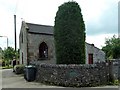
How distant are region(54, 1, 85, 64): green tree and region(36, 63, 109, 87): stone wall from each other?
1501mm

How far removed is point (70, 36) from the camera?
1755 centimetres

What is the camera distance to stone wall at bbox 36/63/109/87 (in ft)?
52.2

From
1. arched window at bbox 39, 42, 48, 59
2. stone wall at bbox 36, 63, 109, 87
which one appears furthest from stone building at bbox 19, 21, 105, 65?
stone wall at bbox 36, 63, 109, 87

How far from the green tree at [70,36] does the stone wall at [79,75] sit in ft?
4.92

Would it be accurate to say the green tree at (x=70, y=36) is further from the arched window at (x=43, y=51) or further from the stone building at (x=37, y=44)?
the arched window at (x=43, y=51)

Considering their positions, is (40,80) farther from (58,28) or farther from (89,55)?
(89,55)

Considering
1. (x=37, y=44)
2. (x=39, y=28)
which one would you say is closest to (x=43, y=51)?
(x=37, y=44)

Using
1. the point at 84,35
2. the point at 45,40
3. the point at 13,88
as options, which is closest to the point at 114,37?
the point at 45,40

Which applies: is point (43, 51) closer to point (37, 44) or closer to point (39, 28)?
point (37, 44)

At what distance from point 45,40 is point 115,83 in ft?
42.4

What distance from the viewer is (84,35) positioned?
60.3 feet

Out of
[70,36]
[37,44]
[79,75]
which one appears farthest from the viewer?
[37,44]

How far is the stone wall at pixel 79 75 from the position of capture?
15914 mm

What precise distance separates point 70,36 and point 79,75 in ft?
10.2
